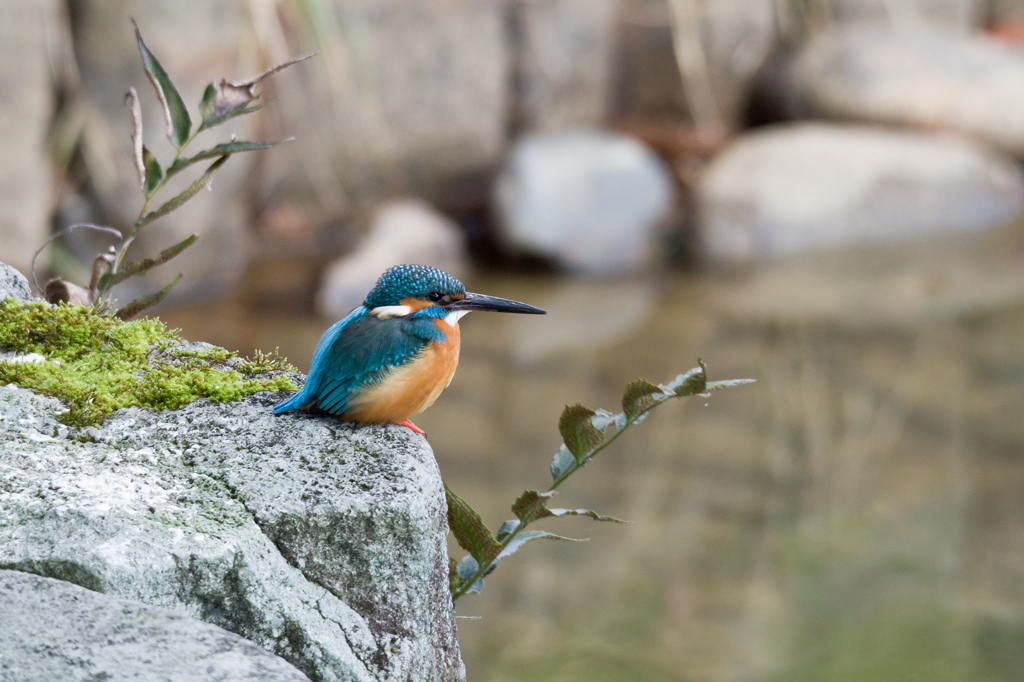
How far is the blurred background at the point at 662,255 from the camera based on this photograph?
10.1ft

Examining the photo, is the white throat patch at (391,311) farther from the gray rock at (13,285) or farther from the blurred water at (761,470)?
the blurred water at (761,470)

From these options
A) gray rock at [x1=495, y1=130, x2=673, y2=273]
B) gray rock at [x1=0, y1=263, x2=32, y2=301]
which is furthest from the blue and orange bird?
gray rock at [x1=495, y1=130, x2=673, y2=273]

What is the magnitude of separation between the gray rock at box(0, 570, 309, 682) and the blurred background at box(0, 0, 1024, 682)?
1.83 meters

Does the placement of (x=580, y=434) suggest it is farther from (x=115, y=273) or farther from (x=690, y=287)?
(x=690, y=287)

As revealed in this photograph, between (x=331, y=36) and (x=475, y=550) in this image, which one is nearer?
(x=475, y=550)

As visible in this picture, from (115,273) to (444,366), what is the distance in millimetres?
554

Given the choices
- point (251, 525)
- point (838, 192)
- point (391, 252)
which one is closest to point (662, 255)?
point (838, 192)

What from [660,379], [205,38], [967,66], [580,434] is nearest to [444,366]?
[580,434]

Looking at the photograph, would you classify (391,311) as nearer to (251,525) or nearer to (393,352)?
(393,352)

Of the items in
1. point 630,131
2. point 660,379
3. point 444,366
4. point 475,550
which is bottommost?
point 475,550

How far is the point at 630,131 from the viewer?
719 centimetres

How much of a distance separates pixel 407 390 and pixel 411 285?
19 centimetres

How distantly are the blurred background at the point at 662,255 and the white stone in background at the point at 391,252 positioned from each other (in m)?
0.02

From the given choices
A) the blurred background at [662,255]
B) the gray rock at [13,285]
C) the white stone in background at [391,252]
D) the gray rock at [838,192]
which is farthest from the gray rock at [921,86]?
the gray rock at [13,285]
